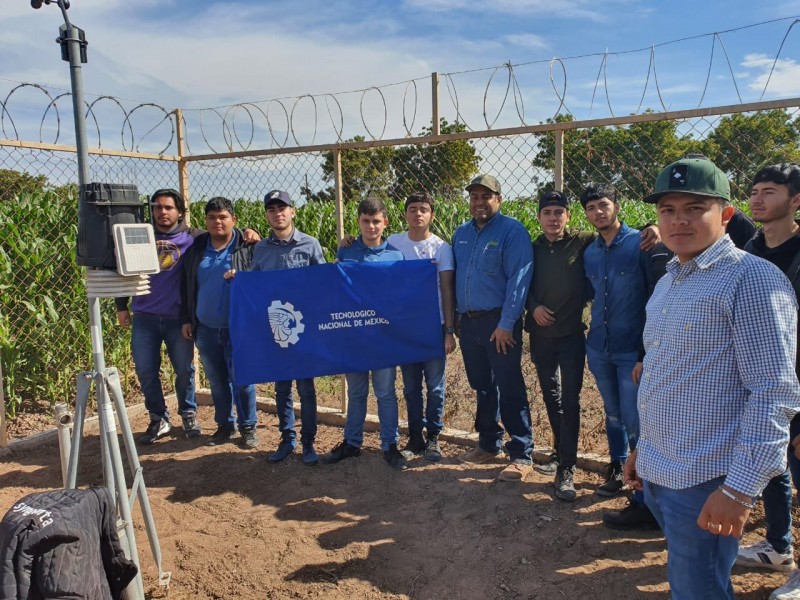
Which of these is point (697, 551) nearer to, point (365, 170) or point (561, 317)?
point (561, 317)

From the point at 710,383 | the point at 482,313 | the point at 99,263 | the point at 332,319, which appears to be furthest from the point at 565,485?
the point at 99,263

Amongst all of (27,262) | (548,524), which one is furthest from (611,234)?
(27,262)

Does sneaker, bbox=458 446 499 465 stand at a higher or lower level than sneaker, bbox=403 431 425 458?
lower

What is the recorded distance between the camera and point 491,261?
4.21 meters

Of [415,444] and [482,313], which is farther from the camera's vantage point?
[415,444]

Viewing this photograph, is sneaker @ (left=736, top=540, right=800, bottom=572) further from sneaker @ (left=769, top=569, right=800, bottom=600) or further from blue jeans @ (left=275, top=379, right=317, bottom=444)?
blue jeans @ (left=275, top=379, right=317, bottom=444)

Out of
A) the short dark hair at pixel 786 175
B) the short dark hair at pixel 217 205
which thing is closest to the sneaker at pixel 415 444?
the short dark hair at pixel 217 205

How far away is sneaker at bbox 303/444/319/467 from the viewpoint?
4.80 metres

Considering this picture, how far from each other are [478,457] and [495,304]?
135cm

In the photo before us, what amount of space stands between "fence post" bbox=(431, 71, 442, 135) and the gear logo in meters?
1.85

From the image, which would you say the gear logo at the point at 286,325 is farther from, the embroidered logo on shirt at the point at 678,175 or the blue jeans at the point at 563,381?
the embroidered logo on shirt at the point at 678,175

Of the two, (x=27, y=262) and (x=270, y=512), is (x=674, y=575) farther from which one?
(x=27, y=262)

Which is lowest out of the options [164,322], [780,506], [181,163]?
[780,506]

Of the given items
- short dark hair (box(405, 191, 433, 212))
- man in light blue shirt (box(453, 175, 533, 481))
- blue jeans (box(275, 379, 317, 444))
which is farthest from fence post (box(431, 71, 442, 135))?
blue jeans (box(275, 379, 317, 444))
